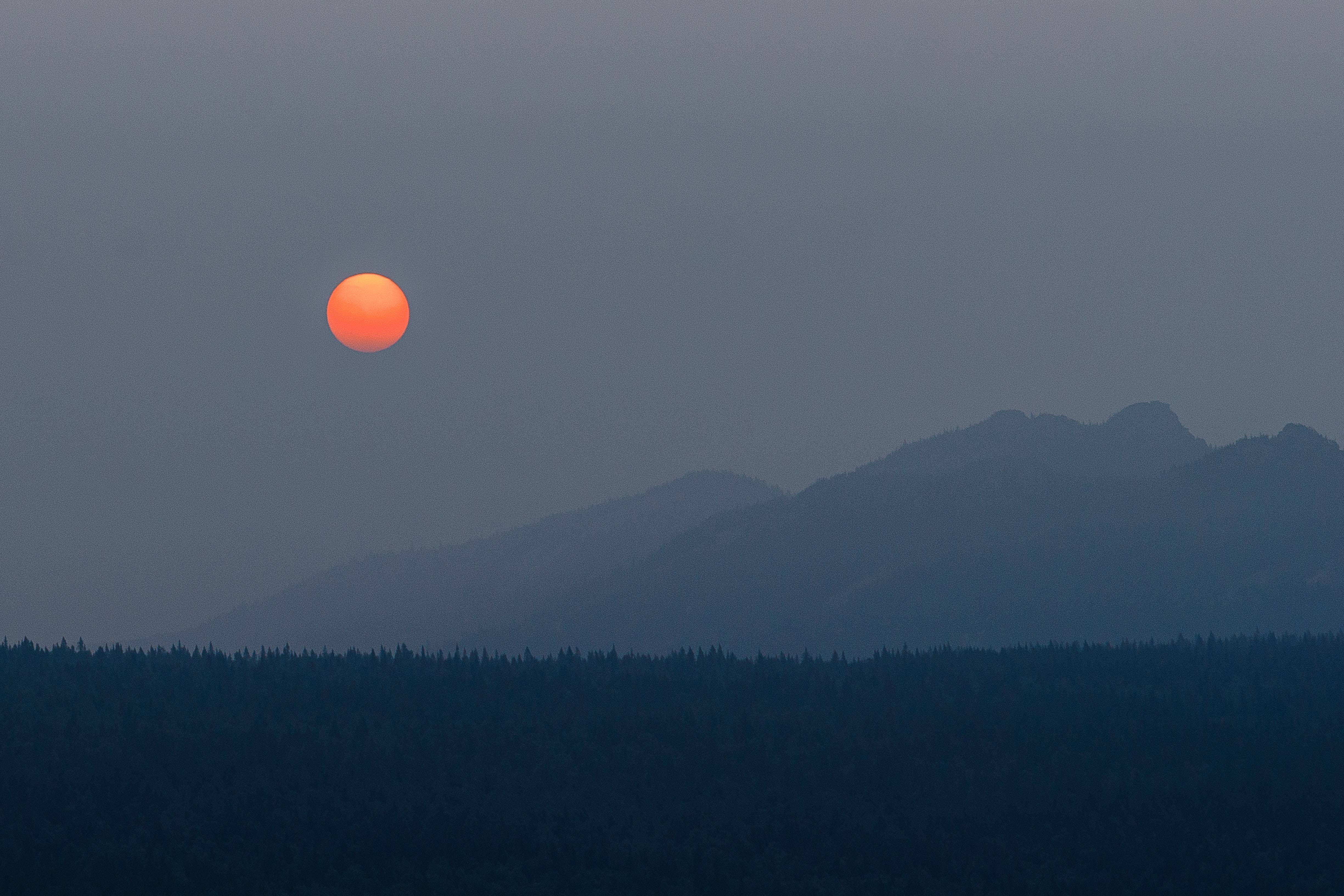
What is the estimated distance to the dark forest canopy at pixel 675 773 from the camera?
99688 millimetres

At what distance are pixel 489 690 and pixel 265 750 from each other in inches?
968

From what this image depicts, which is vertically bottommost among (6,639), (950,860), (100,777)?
(950,860)

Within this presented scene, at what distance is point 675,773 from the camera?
120625 mm

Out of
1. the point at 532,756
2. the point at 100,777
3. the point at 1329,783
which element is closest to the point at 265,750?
the point at 100,777

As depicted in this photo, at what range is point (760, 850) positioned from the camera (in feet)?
349

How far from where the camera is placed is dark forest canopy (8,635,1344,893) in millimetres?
99688

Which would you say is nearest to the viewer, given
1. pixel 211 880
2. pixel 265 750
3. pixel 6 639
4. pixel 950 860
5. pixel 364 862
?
pixel 211 880

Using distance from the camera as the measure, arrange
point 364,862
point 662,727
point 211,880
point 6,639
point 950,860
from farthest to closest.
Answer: point 6,639 → point 662,727 → point 950,860 → point 364,862 → point 211,880

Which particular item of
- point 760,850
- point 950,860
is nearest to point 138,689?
point 760,850

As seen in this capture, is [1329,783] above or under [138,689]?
under

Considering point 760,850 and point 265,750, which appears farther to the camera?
point 265,750

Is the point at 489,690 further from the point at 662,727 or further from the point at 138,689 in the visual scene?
the point at 138,689

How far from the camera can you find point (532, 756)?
398ft

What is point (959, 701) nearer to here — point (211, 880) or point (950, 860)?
point (950, 860)
